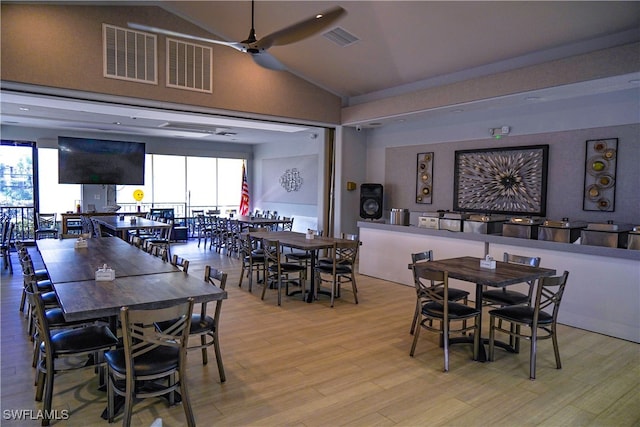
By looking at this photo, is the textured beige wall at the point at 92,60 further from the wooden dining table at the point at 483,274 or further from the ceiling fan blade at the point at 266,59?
the wooden dining table at the point at 483,274

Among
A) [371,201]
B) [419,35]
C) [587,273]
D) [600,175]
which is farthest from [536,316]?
[371,201]

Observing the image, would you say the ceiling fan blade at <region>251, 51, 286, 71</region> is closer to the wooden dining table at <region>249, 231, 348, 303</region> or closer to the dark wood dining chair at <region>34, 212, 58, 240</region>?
the wooden dining table at <region>249, 231, 348, 303</region>

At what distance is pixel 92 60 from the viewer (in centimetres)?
565

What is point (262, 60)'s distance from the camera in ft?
13.7

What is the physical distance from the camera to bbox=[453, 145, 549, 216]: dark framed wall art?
602cm

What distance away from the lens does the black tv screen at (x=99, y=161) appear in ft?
34.2

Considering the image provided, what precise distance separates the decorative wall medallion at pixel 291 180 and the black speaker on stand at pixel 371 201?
3.55 metres

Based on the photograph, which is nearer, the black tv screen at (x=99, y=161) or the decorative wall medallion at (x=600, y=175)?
the decorative wall medallion at (x=600, y=175)

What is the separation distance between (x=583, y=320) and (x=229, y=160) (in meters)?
11.3

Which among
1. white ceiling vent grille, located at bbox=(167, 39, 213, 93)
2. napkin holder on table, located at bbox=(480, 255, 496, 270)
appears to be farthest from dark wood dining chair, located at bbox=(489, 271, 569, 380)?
white ceiling vent grille, located at bbox=(167, 39, 213, 93)

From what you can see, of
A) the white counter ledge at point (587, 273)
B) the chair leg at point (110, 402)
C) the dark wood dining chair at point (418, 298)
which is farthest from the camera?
the white counter ledge at point (587, 273)

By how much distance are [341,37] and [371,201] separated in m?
3.28

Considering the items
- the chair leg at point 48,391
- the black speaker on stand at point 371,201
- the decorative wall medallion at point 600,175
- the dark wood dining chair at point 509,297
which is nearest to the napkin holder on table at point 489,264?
the dark wood dining chair at point 509,297

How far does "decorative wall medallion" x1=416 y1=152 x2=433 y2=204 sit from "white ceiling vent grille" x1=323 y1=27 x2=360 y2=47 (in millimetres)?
2578
